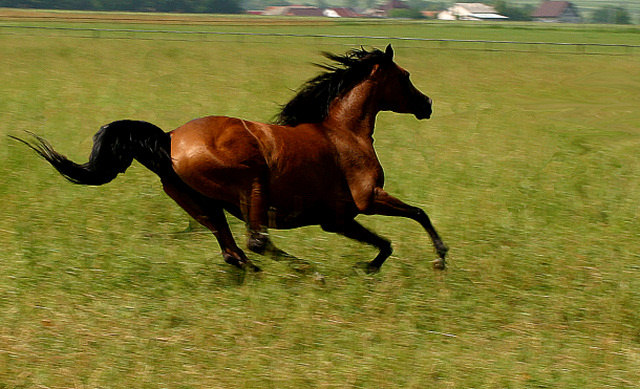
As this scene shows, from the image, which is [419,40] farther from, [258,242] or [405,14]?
[405,14]

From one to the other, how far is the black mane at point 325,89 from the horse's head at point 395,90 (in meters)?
0.07

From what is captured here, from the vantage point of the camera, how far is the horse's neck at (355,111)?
25.5 ft

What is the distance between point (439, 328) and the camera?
6152mm

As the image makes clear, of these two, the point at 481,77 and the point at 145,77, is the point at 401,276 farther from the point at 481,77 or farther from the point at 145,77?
the point at 481,77

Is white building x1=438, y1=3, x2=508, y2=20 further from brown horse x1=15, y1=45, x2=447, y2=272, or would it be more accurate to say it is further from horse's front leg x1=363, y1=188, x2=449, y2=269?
horse's front leg x1=363, y1=188, x2=449, y2=269

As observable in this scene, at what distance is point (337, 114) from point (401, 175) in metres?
5.59

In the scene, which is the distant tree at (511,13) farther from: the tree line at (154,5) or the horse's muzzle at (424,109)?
the horse's muzzle at (424,109)

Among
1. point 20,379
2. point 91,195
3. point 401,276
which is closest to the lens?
point 20,379

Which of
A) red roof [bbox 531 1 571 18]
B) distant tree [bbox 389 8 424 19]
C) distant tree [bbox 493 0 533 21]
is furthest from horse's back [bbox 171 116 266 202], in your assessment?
red roof [bbox 531 1 571 18]

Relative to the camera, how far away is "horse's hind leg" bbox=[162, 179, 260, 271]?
694 cm

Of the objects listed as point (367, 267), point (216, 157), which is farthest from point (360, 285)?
point (216, 157)

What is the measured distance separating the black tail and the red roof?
13278 centimetres

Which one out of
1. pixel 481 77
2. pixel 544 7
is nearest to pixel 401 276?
pixel 481 77

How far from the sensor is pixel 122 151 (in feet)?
22.0
